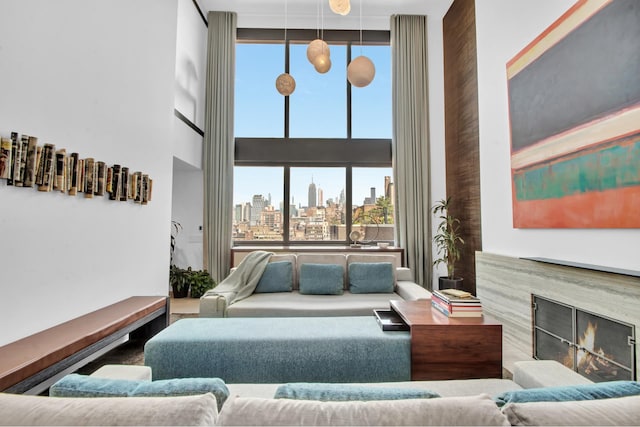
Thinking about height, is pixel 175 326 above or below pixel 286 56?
below

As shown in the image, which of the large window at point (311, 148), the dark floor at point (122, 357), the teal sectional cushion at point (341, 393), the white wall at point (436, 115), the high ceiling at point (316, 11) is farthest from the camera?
the large window at point (311, 148)

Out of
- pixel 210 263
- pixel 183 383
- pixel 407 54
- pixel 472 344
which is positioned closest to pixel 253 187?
pixel 210 263

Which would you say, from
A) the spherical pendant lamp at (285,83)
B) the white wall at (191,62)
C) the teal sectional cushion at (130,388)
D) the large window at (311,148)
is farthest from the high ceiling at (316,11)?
the teal sectional cushion at (130,388)

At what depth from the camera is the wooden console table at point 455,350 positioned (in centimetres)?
180

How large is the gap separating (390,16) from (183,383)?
5.82 metres

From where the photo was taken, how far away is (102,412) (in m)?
0.61

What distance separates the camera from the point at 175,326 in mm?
2068

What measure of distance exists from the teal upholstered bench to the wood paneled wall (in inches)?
105

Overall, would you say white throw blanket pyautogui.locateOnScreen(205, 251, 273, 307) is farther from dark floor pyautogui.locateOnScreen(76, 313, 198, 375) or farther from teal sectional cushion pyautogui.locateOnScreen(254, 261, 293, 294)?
dark floor pyautogui.locateOnScreen(76, 313, 198, 375)

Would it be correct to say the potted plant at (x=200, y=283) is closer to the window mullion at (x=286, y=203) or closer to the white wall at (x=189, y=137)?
the white wall at (x=189, y=137)

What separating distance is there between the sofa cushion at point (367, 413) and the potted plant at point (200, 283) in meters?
4.18

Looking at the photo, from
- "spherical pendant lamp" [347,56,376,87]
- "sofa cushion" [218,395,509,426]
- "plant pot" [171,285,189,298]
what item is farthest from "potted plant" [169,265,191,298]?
"sofa cushion" [218,395,509,426]

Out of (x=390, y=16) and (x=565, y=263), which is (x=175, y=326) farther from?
(x=390, y=16)

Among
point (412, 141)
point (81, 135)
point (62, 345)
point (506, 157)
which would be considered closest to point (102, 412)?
point (62, 345)
